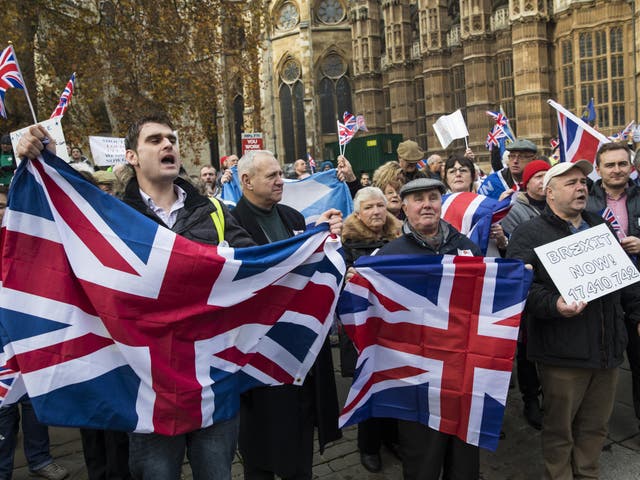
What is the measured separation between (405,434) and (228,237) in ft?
5.08

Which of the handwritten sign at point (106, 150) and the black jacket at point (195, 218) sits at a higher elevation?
the handwritten sign at point (106, 150)

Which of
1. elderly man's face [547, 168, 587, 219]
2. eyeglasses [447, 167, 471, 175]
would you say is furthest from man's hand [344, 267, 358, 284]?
eyeglasses [447, 167, 471, 175]

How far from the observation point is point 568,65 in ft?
65.8

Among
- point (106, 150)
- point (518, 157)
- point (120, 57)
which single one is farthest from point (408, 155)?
point (120, 57)

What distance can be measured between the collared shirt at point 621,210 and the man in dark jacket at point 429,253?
168 centimetres

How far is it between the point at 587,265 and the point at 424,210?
0.95 metres

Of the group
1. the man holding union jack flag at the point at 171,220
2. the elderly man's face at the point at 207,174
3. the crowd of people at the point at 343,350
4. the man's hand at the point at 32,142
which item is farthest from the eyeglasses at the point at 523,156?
the man's hand at the point at 32,142

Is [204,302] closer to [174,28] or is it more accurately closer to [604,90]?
[174,28]

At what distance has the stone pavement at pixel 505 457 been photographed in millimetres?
3641

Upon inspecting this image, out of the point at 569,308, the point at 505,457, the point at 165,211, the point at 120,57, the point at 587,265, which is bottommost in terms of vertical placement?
the point at 505,457

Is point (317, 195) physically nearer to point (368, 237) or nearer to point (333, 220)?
point (368, 237)

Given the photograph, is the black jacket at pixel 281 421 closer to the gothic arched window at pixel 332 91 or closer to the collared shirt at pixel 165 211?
the collared shirt at pixel 165 211

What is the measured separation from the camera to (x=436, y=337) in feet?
10.00

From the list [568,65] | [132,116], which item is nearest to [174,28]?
[132,116]
